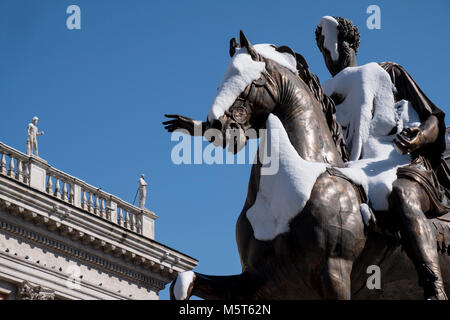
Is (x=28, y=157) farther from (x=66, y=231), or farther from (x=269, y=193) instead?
(x=269, y=193)

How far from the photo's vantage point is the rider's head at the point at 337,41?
21.8ft

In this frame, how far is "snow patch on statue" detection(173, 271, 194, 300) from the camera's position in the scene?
531 cm

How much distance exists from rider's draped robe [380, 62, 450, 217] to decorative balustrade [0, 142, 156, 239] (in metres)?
18.8

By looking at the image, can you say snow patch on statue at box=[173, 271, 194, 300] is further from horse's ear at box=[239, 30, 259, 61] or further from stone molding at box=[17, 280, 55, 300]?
stone molding at box=[17, 280, 55, 300]

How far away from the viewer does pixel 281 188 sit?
→ 5.43m

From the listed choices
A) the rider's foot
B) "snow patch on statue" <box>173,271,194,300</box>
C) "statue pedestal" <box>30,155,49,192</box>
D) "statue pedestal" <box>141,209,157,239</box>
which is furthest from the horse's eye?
"statue pedestal" <box>141,209,157,239</box>

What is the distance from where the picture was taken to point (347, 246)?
5.36m

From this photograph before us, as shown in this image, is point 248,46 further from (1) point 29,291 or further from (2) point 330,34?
(1) point 29,291

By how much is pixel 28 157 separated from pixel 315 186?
2045 centimetres

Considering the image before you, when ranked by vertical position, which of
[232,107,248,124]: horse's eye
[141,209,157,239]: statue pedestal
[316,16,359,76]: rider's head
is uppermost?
[141,209,157,239]: statue pedestal

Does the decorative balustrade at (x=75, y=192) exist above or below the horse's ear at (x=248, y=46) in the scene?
above

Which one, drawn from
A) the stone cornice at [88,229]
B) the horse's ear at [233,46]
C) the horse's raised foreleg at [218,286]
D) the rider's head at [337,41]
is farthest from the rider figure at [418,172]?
the stone cornice at [88,229]

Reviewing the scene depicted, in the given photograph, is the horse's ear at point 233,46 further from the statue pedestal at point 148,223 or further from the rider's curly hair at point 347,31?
the statue pedestal at point 148,223
